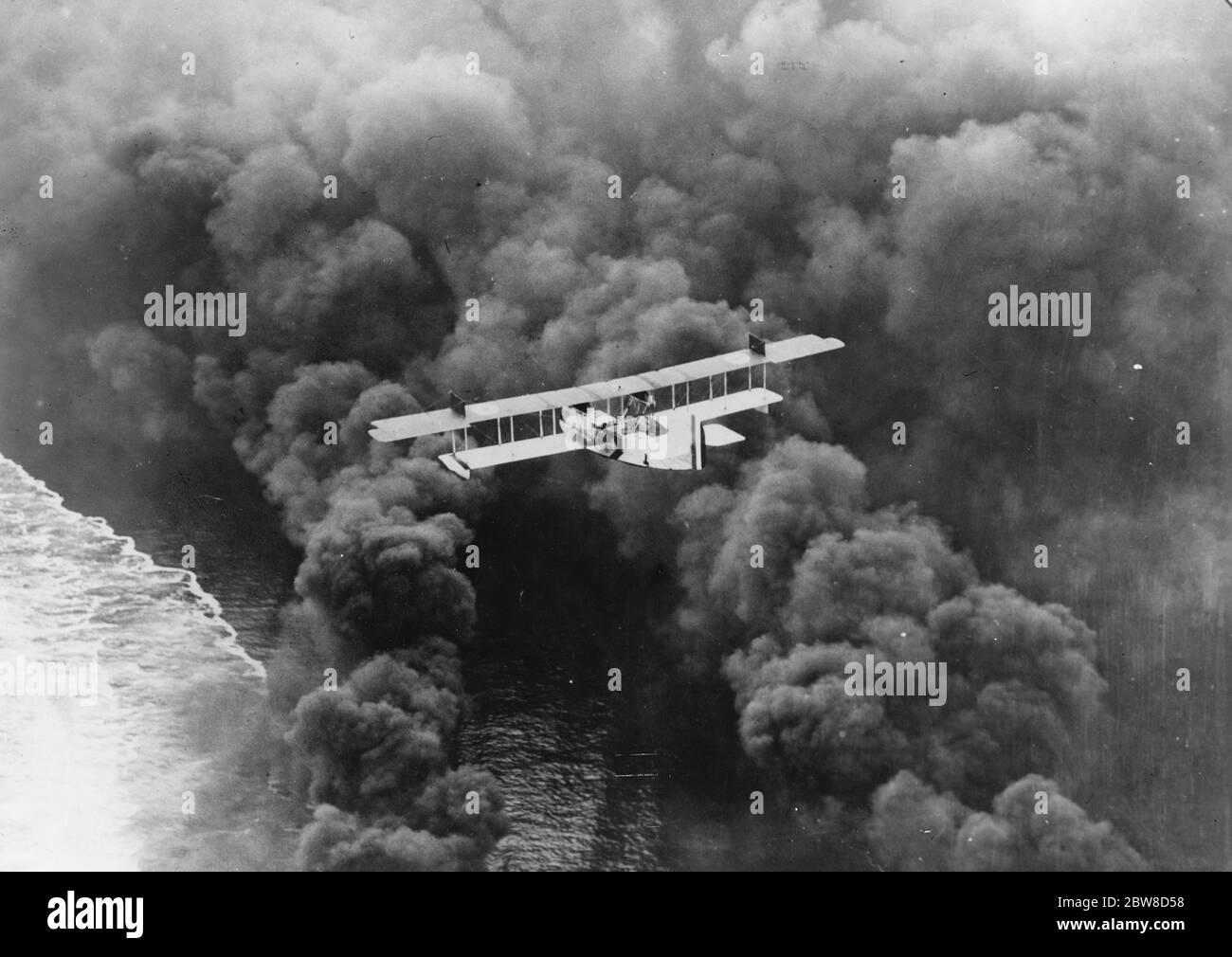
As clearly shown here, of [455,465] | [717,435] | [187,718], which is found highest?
[717,435]

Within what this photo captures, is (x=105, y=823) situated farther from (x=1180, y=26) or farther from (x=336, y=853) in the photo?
(x=1180, y=26)

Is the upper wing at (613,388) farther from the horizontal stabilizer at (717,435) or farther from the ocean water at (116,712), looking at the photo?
the ocean water at (116,712)

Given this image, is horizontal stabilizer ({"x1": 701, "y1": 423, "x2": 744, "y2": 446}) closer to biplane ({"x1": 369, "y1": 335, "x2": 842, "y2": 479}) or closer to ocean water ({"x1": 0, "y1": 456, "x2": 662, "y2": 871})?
biplane ({"x1": 369, "y1": 335, "x2": 842, "y2": 479})

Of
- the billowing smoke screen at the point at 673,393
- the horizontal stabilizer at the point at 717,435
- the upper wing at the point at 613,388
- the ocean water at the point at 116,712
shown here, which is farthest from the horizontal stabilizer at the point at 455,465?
the ocean water at the point at 116,712

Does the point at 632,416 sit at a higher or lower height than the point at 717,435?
higher

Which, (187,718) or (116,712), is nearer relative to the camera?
(116,712)

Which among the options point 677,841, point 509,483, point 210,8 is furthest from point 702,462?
point 210,8

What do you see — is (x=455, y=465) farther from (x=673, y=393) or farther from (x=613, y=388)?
(x=673, y=393)

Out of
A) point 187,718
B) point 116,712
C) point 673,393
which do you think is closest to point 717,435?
point 673,393
